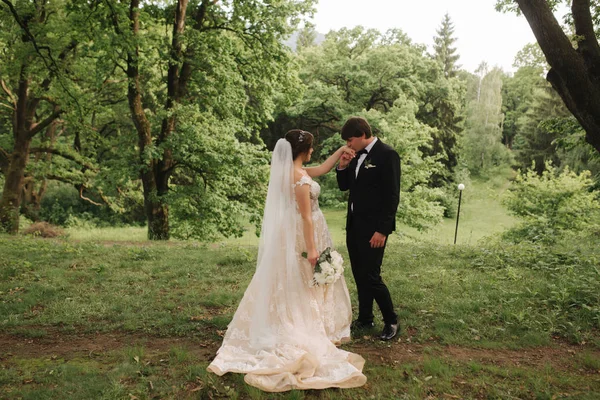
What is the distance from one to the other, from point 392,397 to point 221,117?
Answer: 1290 centimetres

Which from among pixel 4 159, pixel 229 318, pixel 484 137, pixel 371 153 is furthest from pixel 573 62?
pixel 484 137

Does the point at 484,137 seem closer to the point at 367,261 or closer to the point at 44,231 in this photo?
the point at 44,231

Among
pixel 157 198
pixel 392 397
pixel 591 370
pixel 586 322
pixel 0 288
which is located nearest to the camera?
pixel 392 397

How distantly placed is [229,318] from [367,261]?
2135 mm

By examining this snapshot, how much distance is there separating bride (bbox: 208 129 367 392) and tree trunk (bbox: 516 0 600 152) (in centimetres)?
309

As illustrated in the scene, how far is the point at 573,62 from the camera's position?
5.40 meters

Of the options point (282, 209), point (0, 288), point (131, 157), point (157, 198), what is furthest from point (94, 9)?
point (282, 209)

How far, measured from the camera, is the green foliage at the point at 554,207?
15.0 meters

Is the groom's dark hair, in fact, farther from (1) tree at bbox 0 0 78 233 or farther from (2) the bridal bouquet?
(1) tree at bbox 0 0 78 233

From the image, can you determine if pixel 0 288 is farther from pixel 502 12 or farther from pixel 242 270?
pixel 502 12

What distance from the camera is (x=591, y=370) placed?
4.38m

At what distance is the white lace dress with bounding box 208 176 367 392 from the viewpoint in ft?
13.1

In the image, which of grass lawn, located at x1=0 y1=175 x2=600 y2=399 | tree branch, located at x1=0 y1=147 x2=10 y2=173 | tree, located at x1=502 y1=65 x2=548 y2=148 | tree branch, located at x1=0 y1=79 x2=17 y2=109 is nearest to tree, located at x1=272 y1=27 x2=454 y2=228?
tree branch, located at x1=0 y1=79 x2=17 y2=109

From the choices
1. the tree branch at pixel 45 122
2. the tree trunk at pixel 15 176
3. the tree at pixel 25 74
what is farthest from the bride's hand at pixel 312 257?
the tree trunk at pixel 15 176
